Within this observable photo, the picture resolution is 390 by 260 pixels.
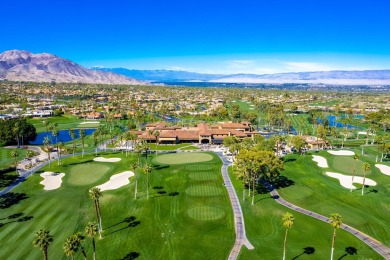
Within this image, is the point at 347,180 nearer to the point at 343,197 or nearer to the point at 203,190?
the point at 343,197

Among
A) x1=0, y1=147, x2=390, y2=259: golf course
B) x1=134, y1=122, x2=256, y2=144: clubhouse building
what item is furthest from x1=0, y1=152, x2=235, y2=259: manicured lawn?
x1=134, y1=122, x2=256, y2=144: clubhouse building

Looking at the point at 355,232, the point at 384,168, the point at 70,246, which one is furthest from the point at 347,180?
the point at 70,246

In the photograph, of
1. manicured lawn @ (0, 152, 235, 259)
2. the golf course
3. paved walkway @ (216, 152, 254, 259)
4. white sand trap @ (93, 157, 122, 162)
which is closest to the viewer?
paved walkway @ (216, 152, 254, 259)

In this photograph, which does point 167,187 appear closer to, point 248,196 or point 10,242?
point 248,196

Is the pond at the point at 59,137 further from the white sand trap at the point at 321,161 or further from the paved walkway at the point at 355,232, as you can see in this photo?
the white sand trap at the point at 321,161

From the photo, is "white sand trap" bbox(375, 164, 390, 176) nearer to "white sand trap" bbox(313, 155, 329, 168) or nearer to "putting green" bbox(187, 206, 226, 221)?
"white sand trap" bbox(313, 155, 329, 168)

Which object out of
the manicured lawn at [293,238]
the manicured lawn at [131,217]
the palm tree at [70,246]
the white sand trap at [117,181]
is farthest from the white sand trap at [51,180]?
the manicured lawn at [293,238]
